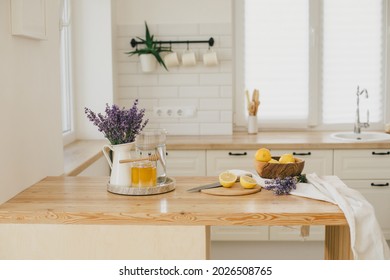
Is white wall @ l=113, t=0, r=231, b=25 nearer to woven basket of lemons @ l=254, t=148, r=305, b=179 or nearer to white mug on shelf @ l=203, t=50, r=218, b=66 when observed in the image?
white mug on shelf @ l=203, t=50, r=218, b=66

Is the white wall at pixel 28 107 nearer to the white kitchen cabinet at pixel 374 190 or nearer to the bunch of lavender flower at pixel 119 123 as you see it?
the bunch of lavender flower at pixel 119 123

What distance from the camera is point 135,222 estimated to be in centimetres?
216

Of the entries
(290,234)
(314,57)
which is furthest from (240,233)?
(314,57)

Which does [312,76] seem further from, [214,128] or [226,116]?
[214,128]

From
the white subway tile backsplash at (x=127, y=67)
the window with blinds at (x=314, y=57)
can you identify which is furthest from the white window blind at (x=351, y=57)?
the white subway tile backsplash at (x=127, y=67)

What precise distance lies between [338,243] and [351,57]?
2751 mm

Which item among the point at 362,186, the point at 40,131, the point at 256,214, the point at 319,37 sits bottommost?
the point at 362,186

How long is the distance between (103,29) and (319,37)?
5.73 feet

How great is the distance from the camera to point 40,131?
111 inches

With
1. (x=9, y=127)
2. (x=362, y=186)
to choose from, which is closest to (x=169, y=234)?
(x=9, y=127)
